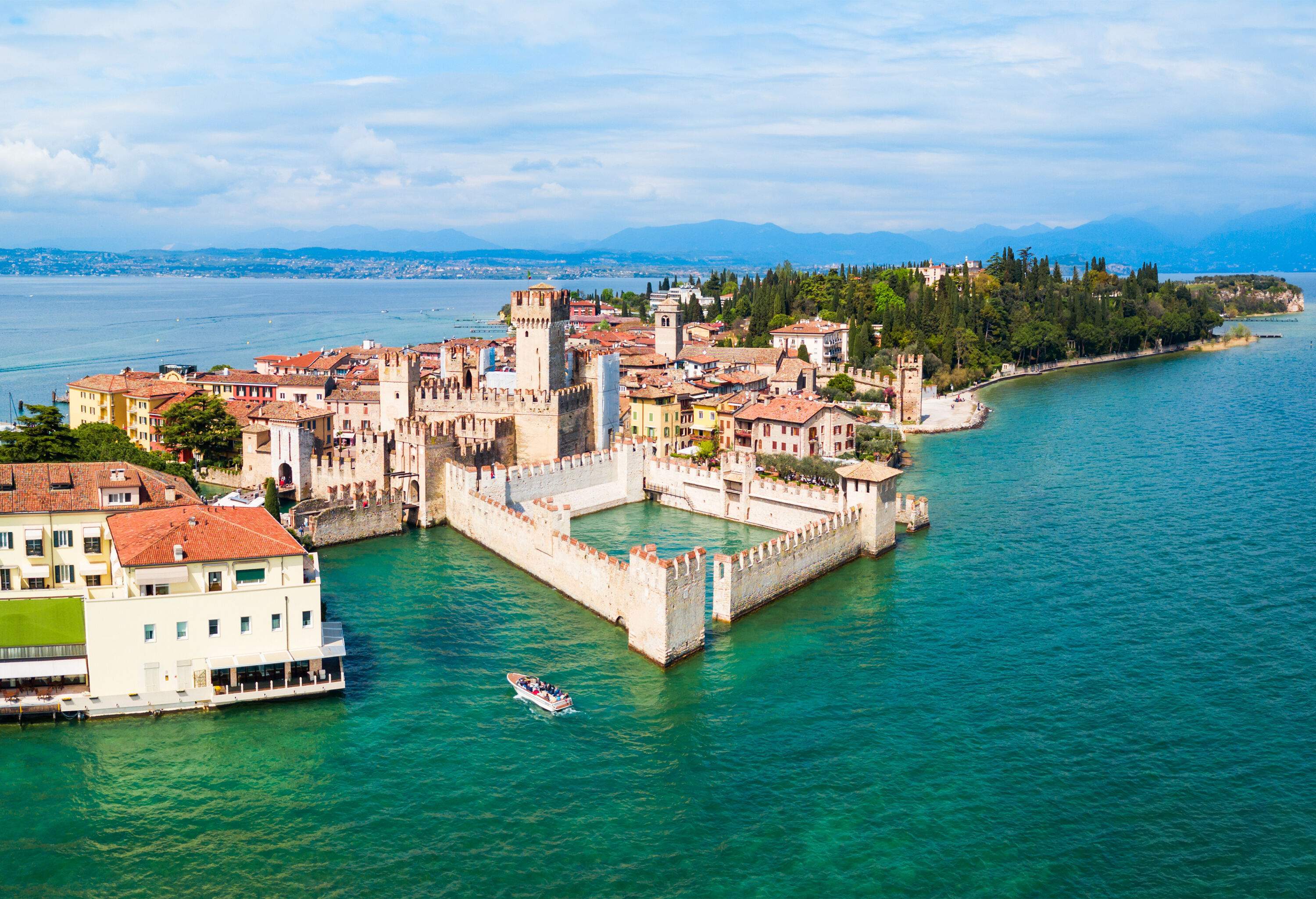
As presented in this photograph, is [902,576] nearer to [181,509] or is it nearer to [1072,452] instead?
[181,509]

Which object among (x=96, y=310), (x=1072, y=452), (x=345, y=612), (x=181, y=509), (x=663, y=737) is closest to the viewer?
(x=663, y=737)

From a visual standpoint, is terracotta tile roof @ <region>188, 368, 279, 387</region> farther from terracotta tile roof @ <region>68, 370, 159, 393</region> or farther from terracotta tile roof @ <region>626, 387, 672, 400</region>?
terracotta tile roof @ <region>626, 387, 672, 400</region>

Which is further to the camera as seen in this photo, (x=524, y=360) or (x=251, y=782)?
(x=524, y=360)

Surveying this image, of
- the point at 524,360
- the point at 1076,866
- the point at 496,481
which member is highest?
the point at 524,360

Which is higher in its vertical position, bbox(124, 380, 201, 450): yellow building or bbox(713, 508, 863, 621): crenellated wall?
bbox(124, 380, 201, 450): yellow building

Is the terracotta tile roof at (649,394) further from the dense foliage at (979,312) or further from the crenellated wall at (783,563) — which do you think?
the dense foliage at (979,312)

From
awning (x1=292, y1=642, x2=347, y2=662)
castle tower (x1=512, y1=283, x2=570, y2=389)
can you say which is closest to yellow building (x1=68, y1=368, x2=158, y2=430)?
castle tower (x1=512, y1=283, x2=570, y2=389)

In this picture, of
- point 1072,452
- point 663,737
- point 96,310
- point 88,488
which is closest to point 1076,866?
point 663,737

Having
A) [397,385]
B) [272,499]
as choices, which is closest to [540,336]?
[397,385]
